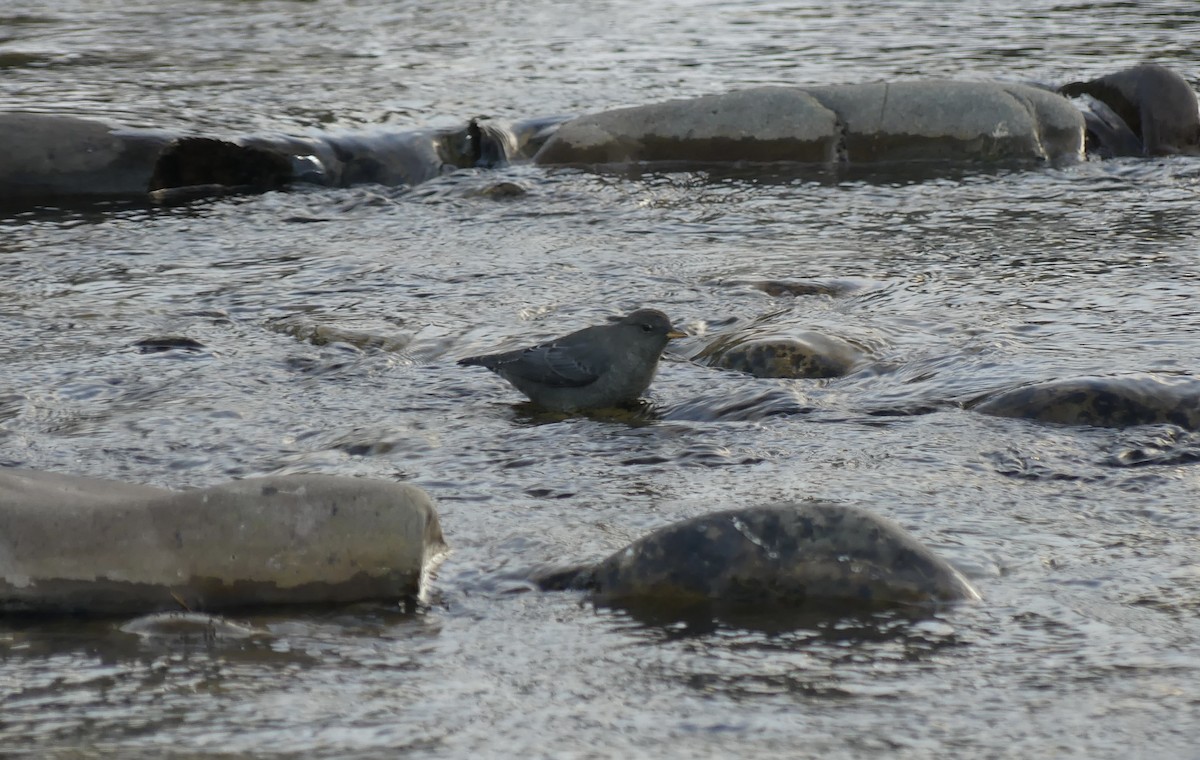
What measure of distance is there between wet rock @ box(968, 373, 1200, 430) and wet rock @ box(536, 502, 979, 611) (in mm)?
1674

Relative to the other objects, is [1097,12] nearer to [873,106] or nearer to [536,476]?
[873,106]

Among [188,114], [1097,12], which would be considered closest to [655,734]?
[188,114]

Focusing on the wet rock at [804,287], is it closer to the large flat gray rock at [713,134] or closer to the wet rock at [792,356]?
the wet rock at [792,356]

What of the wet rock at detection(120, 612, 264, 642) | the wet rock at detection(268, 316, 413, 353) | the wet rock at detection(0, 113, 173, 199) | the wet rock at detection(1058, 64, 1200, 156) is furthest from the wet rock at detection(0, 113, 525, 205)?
the wet rock at detection(120, 612, 264, 642)

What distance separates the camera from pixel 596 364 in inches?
238

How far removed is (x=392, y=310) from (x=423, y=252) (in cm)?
145

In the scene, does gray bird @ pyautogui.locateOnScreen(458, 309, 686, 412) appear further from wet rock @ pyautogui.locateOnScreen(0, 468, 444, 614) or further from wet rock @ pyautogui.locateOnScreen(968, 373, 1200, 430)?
wet rock @ pyautogui.locateOnScreen(0, 468, 444, 614)

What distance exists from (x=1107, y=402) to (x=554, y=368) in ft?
6.93

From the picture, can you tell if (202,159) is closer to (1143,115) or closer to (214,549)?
(1143,115)

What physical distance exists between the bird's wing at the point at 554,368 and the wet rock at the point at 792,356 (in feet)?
2.53

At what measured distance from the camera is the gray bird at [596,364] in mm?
Result: 6059

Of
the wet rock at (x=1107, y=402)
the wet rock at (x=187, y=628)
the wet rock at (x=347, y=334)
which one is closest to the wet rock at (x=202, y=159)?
the wet rock at (x=347, y=334)

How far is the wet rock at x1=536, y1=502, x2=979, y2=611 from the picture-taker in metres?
4.07

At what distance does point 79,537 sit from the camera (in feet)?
13.5
